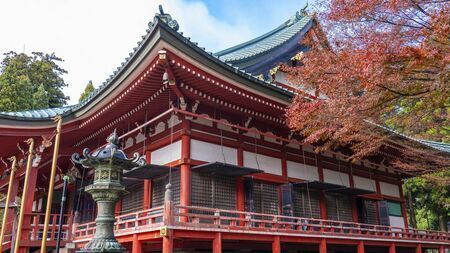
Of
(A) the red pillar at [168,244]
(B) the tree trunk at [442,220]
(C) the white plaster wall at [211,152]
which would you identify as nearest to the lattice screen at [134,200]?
(C) the white plaster wall at [211,152]

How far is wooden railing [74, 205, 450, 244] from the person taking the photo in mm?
9177

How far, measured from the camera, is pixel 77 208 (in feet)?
49.9

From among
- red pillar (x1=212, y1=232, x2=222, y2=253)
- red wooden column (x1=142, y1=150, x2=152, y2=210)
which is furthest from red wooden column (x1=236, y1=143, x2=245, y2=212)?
red wooden column (x1=142, y1=150, x2=152, y2=210)

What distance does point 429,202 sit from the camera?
29109mm

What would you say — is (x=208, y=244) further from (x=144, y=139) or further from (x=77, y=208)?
(x=77, y=208)

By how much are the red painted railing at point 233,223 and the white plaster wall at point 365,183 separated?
88.5 inches

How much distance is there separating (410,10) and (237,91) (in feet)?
15.1

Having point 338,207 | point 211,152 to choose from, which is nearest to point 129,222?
point 211,152

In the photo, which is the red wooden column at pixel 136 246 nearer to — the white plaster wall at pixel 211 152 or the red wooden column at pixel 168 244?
the red wooden column at pixel 168 244

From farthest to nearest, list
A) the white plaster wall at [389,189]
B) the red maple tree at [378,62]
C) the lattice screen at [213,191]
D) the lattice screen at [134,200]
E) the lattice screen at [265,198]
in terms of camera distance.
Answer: the white plaster wall at [389,189] → the lattice screen at [134,200] → the lattice screen at [265,198] → the lattice screen at [213,191] → the red maple tree at [378,62]

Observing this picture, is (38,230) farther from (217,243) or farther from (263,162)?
(263,162)

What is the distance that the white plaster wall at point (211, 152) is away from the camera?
11195 millimetres

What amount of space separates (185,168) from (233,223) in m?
2.06

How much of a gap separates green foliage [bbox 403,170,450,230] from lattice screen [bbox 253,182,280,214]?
17292mm
